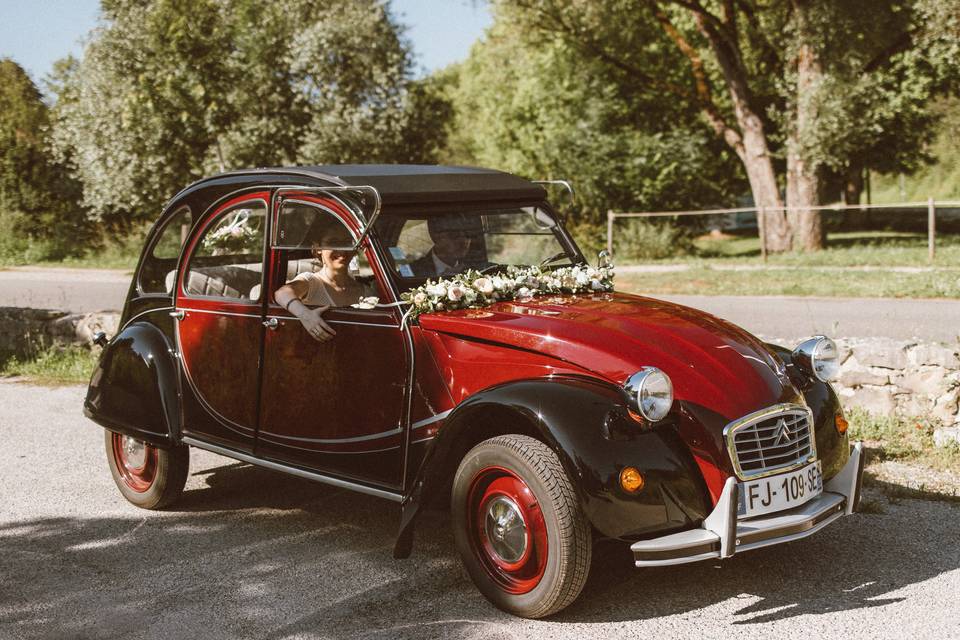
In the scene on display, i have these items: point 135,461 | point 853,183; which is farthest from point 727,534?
point 853,183

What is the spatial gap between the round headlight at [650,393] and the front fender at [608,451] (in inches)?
3.2

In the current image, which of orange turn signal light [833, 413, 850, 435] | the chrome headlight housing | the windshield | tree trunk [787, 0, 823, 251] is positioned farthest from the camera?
tree trunk [787, 0, 823, 251]

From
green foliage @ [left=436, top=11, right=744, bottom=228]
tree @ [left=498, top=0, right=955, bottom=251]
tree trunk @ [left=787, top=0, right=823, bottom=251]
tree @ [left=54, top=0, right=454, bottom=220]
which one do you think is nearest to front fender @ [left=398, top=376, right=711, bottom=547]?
tree @ [left=498, top=0, right=955, bottom=251]

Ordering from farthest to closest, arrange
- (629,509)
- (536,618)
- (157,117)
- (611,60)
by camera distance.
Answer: (611,60) < (157,117) < (536,618) < (629,509)

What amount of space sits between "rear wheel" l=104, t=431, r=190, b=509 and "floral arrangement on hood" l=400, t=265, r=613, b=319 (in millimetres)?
2044

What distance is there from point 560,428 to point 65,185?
106 feet

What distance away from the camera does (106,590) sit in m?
4.57

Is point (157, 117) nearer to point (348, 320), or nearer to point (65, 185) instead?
point (65, 185)

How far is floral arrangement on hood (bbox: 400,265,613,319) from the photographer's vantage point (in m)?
4.69

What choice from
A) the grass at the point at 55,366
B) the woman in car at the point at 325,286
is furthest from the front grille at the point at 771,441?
the grass at the point at 55,366

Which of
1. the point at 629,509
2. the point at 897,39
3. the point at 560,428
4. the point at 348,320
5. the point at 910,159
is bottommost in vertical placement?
the point at 629,509

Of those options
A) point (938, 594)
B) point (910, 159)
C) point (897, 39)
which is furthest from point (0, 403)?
point (910, 159)

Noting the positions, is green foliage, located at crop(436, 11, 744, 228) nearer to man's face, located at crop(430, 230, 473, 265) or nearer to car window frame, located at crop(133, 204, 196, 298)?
car window frame, located at crop(133, 204, 196, 298)

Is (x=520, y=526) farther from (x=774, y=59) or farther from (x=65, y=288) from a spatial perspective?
(x=774, y=59)
